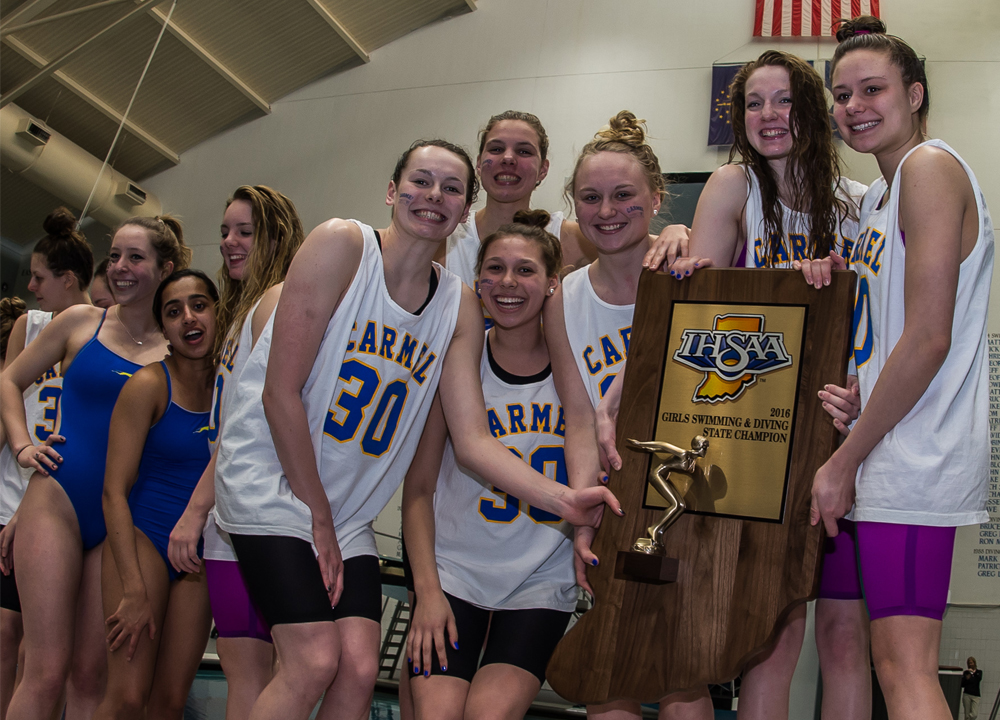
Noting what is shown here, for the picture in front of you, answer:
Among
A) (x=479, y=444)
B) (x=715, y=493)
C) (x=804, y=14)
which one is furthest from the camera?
(x=804, y=14)

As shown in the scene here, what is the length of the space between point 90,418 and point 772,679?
88.3 inches

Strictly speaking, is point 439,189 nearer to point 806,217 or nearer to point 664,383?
point 664,383

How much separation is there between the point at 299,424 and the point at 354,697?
2.06 ft

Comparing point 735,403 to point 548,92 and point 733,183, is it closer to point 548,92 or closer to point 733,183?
point 733,183

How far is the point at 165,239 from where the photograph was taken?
299 centimetres

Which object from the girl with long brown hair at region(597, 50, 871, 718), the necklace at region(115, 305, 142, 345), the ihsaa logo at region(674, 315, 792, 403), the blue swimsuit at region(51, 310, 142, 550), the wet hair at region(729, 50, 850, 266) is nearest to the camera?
the ihsaa logo at region(674, 315, 792, 403)

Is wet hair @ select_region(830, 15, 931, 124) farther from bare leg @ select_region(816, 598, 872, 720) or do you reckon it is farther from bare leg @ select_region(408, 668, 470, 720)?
bare leg @ select_region(408, 668, 470, 720)

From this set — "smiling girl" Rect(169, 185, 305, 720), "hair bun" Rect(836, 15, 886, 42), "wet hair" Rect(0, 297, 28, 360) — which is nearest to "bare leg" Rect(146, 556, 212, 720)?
"smiling girl" Rect(169, 185, 305, 720)

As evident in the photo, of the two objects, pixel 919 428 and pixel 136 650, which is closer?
pixel 919 428

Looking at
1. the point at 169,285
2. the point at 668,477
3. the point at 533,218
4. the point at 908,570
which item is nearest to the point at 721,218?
the point at 668,477

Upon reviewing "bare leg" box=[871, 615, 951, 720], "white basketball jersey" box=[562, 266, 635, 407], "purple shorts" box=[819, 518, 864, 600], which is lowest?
"bare leg" box=[871, 615, 951, 720]

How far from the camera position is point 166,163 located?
8.51 metres

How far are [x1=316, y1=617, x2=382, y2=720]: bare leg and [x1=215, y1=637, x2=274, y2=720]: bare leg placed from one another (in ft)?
0.91

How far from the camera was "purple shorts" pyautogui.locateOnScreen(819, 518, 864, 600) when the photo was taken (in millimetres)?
1867
